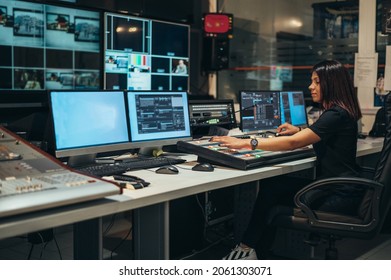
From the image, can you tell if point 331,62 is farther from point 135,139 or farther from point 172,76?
point 172,76

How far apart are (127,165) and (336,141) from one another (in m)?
1.07

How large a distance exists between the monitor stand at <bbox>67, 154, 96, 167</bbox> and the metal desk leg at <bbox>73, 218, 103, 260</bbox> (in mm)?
325

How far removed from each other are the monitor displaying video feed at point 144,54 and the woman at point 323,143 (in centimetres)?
238

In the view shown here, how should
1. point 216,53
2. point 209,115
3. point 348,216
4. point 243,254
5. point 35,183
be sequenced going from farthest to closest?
1. point 216,53
2. point 209,115
3. point 243,254
4. point 348,216
5. point 35,183

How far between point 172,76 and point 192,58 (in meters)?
0.99

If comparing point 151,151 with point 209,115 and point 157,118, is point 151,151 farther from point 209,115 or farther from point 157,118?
point 209,115

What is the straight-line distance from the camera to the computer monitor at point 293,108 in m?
3.47

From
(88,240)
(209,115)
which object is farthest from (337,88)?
(88,240)

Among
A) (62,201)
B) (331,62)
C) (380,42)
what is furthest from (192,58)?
(62,201)

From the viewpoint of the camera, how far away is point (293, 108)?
3.59 metres

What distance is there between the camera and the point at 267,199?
245cm

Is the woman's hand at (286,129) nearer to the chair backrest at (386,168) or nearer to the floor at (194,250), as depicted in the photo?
the floor at (194,250)

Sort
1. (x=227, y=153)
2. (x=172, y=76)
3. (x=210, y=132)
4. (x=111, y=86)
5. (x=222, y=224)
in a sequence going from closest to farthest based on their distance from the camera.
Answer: (x=227, y=153)
(x=210, y=132)
(x=222, y=224)
(x=111, y=86)
(x=172, y=76)

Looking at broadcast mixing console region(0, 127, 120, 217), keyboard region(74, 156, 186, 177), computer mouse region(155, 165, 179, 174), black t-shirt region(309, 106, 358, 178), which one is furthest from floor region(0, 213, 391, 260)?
broadcast mixing console region(0, 127, 120, 217)
